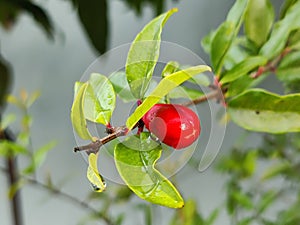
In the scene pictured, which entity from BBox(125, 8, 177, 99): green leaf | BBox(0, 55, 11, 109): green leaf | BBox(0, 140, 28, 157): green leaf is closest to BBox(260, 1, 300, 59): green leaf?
BBox(125, 8, 177, 99): green leaf

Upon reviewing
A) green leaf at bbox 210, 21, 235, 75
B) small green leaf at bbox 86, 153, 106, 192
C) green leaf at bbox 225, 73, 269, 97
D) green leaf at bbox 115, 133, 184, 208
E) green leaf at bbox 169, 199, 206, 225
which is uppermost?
small green leaf at bbox 86, 153, 106, 192

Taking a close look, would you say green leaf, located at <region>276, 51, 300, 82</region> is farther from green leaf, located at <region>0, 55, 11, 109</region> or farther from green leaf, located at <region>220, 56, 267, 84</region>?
green leaf, located at <region>0, 55, 11, 109</region>

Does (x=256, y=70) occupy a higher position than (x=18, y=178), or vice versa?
(x=256, y=70)

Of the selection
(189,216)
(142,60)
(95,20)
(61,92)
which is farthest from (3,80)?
(142,60)

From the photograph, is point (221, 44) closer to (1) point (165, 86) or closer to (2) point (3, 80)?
(1) point (165, 86)

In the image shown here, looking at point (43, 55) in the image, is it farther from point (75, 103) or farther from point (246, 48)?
point (75, 103)

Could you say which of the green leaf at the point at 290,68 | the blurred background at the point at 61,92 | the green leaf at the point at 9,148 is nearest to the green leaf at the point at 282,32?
the green leaf at the point at 290,68

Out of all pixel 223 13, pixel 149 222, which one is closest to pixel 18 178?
pixel 149 222
